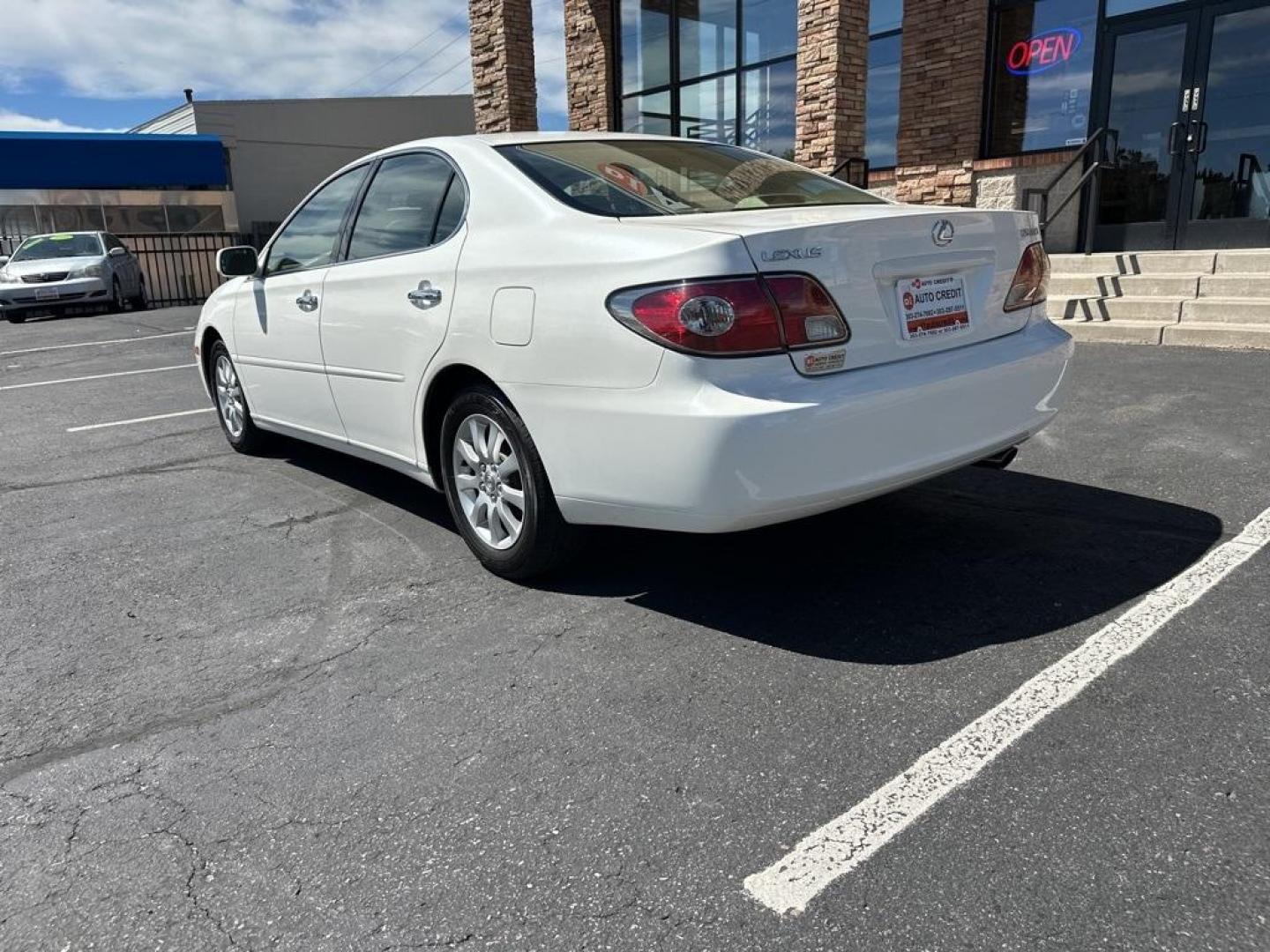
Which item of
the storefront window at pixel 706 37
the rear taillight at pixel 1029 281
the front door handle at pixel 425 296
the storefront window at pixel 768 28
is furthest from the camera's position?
the storefront window at pixel 706 37

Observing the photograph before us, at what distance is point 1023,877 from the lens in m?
1.92

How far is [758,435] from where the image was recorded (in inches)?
106

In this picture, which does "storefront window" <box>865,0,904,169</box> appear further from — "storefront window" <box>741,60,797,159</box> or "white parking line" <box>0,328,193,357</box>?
"white parking line" <box>0,328,193,357</box>

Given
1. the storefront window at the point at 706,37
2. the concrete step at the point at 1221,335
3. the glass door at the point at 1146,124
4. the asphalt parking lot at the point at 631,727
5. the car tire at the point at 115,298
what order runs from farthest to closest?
the car tire at the point at 115,298
the storefront window at the point at 706,37
the glass door at the point at 1146,124
the concrete step at the point at 1221,335
the asphalt parking lot at the point at 631,727

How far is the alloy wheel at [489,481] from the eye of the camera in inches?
136

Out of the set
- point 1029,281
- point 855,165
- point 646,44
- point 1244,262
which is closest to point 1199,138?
point 1244,262

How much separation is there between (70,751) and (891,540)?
112 inches

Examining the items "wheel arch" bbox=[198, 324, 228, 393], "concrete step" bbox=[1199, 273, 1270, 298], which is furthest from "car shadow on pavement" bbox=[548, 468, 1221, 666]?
"concrete step" bbox=[1199, 273, 1270, 298]

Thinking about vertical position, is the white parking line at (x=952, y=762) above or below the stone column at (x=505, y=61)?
below

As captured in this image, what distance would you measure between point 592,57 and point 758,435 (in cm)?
1418

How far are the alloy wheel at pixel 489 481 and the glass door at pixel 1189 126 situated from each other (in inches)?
382

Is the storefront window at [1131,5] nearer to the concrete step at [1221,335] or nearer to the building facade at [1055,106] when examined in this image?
the building facade at [1055,106]

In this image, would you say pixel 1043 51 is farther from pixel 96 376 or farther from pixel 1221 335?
pixel 96 376

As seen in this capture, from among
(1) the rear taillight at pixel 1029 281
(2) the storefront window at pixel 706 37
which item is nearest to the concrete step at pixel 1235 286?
(1) the rear taillight at pixel 1029 281
